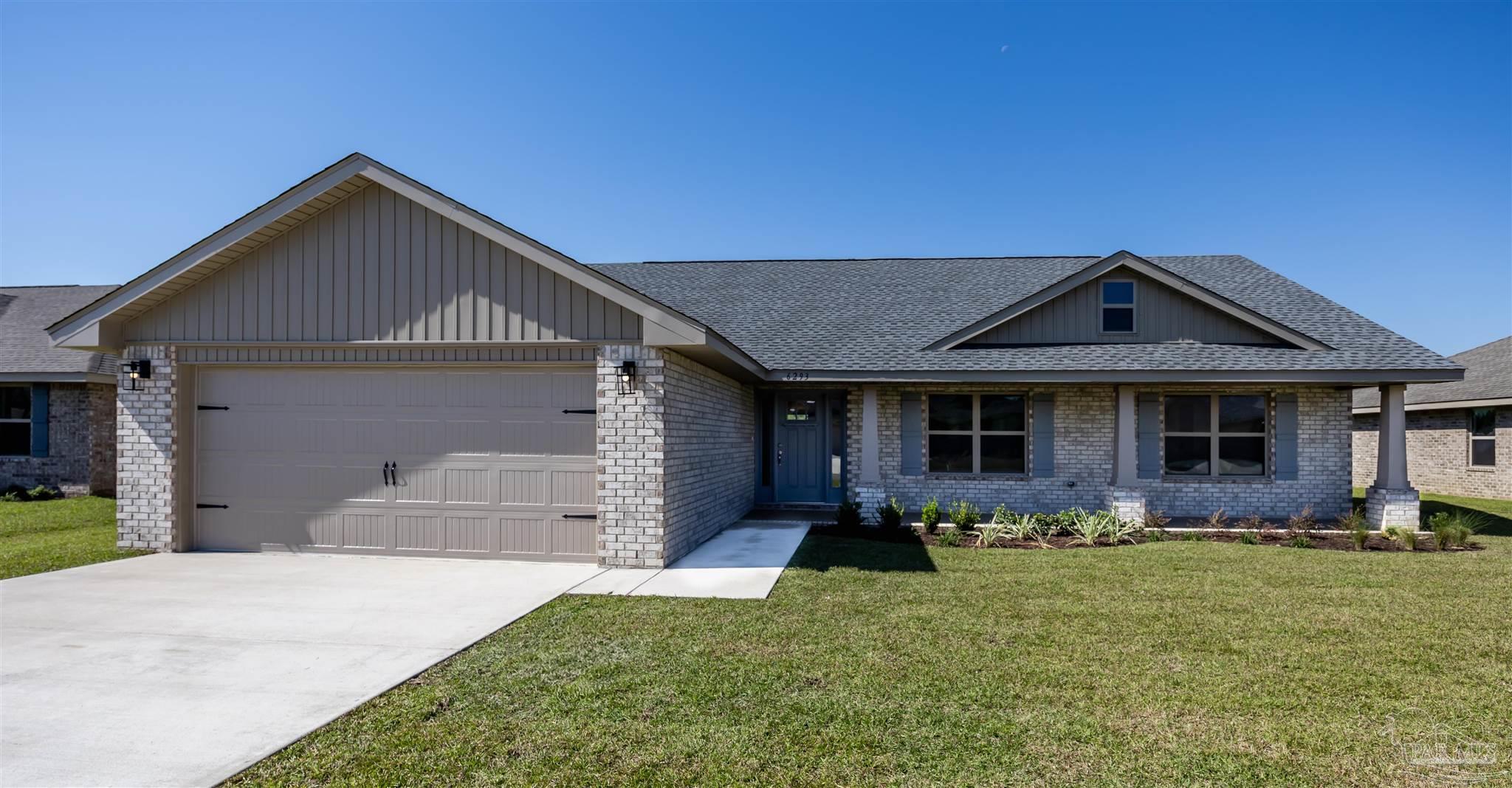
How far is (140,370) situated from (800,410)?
10.3 meters

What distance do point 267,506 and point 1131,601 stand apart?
10.2 metres

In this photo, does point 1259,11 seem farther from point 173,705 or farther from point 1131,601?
point 173,705

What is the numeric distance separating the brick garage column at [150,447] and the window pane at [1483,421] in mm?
27412

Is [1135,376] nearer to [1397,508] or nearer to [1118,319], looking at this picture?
[1118,319]

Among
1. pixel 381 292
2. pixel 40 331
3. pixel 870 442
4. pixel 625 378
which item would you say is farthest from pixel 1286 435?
pixel 40 331

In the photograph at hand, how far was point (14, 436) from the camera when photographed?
17.4m

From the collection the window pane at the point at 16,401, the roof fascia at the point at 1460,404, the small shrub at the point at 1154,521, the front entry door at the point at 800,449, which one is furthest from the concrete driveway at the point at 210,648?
the roof fascia at the point at 1460,404

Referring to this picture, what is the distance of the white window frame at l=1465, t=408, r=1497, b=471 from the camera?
1881cm

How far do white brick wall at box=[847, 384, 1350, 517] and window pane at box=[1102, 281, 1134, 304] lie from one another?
1713 mm

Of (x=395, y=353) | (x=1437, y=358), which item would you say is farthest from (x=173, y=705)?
(x=1437, y=358)

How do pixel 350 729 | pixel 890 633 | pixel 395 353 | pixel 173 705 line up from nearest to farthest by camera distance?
pixel 350 729 < pixel 173 705 < pixel 890 633 < pixel 395 353

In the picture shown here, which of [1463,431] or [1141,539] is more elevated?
[1463,431]

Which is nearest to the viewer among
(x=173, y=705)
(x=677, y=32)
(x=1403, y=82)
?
(x=173, y=705)

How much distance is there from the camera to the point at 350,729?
4.04m
